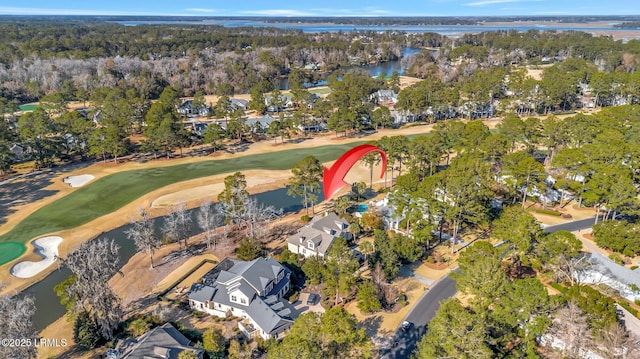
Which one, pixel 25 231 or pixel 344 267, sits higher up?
pixel 344 267

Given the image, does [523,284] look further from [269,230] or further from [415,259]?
[269,230]

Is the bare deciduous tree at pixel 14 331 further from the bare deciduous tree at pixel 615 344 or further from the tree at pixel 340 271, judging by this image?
the bare deciduous tree at pixel 615 344

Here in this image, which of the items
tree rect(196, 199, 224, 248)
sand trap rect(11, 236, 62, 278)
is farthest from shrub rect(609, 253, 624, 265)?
sand trap rect(11, 236, 62, 278)

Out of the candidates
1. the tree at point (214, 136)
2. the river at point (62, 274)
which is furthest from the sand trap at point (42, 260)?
the tree at point (214, 136)

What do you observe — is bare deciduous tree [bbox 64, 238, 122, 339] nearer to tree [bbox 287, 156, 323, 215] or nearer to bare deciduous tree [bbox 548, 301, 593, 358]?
tree [bbox 287, 156, 323, 215]

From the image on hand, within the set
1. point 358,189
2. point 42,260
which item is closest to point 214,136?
point 358,189

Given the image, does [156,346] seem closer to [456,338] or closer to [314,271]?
[314,271]

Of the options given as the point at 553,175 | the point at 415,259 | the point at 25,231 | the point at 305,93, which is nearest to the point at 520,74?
the point at 305,93
